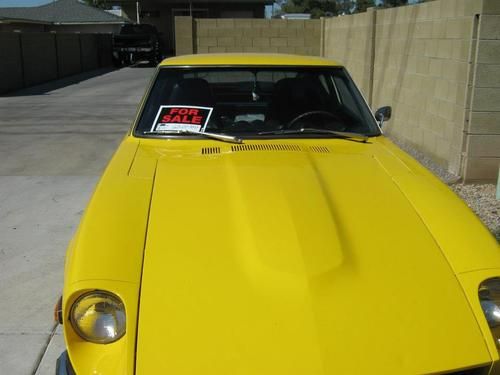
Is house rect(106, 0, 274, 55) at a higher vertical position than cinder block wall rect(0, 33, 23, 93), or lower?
higher

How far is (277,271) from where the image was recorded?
2082 millimetres

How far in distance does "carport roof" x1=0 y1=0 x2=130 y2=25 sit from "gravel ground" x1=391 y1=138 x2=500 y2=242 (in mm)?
32094

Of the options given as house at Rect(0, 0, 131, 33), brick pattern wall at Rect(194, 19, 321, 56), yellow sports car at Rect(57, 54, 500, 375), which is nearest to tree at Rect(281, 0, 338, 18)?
house at Rect(0, 0, 131, 33)

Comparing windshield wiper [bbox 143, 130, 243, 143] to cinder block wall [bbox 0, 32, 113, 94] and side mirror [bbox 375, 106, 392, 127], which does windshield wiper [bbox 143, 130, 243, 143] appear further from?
cinder block wall [bbox 0, 32, 113, 94]

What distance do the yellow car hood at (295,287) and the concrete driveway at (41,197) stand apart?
55.3 inches

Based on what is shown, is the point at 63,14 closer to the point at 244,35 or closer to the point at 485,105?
the point at 244,35

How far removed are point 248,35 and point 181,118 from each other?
505 inches

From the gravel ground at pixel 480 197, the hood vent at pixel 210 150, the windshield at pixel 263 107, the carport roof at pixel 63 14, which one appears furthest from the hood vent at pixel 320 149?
the carport roof at pixel 63 14

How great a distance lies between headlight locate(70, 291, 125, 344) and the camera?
1.98 metres

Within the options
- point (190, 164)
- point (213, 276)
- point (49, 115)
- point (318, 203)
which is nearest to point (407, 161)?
point (318, 203)

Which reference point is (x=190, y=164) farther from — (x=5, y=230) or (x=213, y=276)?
(x=5, y=230)

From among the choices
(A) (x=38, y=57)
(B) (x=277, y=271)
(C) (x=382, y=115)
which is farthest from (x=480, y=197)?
(A) (x=38, y=57)

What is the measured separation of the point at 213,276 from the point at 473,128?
5070 millimetres

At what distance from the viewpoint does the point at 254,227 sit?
7.65 ft
